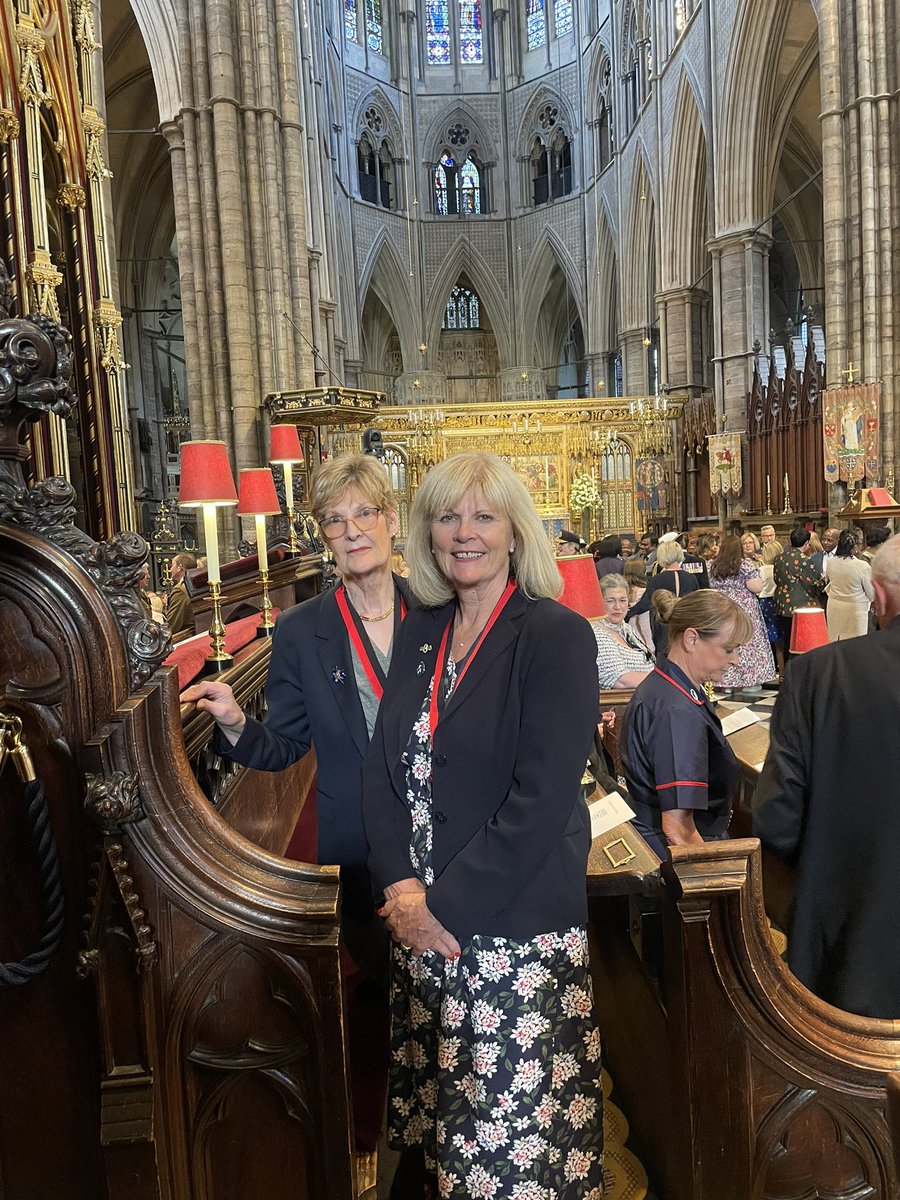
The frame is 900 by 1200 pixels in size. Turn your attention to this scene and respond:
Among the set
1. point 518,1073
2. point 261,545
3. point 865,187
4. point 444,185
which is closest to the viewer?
point 518,1073

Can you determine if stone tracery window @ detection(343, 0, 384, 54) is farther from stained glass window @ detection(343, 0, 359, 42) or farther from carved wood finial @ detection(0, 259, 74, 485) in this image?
carved wood finial @ detection(0, 259, 74, 485)

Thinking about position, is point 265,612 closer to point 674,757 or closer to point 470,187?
point 674,757

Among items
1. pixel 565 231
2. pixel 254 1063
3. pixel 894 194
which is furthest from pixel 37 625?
pixel 565 231

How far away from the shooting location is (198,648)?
340 cm

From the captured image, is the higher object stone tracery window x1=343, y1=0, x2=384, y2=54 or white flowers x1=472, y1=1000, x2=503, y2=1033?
stone tracery window x1=343, y1=0, x2=384, y2=54

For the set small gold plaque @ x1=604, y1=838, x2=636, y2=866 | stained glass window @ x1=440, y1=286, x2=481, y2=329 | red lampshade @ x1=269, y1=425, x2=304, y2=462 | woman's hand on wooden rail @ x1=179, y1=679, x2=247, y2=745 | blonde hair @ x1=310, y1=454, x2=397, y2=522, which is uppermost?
stained glass window @ x1=440, y1=286, x2=481, y2=329

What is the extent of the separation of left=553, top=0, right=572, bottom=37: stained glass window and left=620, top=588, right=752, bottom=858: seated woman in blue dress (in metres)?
31.8

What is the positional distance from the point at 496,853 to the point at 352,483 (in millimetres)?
1058

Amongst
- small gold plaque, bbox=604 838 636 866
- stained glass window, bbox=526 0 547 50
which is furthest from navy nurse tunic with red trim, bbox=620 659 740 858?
stained glass window, bbox=526 0 547 50

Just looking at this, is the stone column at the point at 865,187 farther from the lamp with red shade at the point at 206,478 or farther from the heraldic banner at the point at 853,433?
the lamp with red shade at the point at 206,478

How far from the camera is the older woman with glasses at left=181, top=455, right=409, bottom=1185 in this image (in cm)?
206

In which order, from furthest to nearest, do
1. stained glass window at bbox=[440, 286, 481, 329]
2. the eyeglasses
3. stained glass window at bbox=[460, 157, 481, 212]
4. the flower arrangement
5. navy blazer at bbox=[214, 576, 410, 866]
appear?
stained glass window at bbox=[440, 286, 481, 329] < stained glass window at bbox=[460, 157, 481, 212] < the flower arrangement < the eyeglasses < navy blazer at bbox=[214, 576, 410, 866]

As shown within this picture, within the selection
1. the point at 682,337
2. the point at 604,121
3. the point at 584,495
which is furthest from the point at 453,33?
the point at 584,495

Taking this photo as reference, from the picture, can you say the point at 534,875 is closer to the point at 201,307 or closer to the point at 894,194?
the point at 201,307
